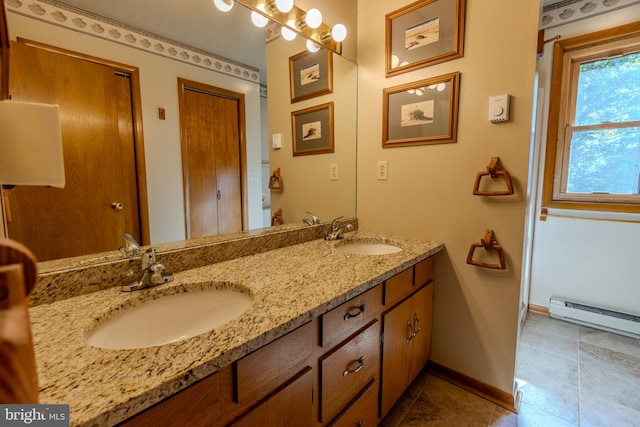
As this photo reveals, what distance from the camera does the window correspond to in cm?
201

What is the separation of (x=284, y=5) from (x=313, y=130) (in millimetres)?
→ 657

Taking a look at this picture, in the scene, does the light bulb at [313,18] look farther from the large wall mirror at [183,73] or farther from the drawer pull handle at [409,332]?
the drawer pull handle at [409,332]

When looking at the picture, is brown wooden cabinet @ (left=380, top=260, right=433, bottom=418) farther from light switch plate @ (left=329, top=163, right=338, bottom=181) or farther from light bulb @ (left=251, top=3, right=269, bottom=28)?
light bulb @ (left=251, top=3, right=269, bottom=28)

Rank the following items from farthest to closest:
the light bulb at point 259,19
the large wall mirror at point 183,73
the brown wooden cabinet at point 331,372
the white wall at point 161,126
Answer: the light bulb at point 259,19 → the white wall at point 161,126 → the large wall mirror at point 183,73 → the brown wooden cabinet at point 331,372

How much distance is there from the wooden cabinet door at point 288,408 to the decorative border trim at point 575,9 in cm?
265

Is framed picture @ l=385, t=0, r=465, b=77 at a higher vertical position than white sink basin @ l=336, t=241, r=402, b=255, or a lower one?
higher

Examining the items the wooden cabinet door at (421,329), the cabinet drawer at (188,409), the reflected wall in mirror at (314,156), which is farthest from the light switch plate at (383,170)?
the cabinet drawer at (188,409)

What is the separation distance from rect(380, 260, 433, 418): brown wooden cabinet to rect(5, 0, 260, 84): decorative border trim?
116 centimetres

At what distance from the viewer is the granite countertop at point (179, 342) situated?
48 centimetres

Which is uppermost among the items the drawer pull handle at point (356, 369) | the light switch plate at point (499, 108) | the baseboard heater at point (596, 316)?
the light switch plate at point (499, 108)

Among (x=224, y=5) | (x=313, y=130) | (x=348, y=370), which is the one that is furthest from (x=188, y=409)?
(x=313, y=130)

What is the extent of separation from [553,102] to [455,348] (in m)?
2.08

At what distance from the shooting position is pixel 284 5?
143 centimetres

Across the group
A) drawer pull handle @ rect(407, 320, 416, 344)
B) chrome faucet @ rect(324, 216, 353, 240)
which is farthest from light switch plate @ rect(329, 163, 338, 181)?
drawer pull handle @ rect(407, 320, 416, 344)
